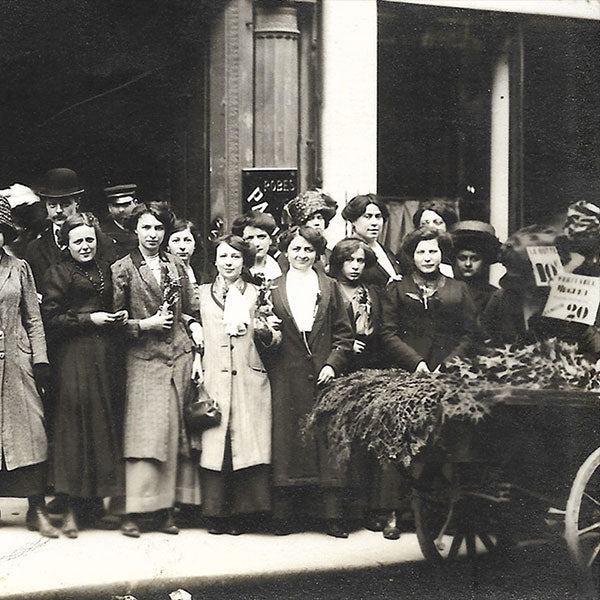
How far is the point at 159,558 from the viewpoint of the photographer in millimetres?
4961

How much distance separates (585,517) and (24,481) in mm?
2657

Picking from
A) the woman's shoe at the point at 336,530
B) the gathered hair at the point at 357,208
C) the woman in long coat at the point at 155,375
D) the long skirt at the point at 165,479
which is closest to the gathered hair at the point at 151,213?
the woman in long coat at the point at 155,375

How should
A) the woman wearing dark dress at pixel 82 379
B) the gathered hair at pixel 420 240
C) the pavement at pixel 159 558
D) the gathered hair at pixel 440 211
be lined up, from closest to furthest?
the pavement at pixel 159 558 < the woman wearing dark dress at pixel 82 379 < the gathered hair at pixel 420 240 < the gathered hair at pixel 440 211

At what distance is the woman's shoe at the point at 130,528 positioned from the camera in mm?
4992

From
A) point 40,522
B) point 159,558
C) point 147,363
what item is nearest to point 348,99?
point 147,363

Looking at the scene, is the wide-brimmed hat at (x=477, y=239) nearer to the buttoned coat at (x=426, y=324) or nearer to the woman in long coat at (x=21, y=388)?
the buttoned coat at (x=426, y=324)

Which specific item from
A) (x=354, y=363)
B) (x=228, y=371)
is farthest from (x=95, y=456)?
(x=354, y=363)

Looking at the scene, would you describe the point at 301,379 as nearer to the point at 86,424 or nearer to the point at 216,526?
the point at 216,526

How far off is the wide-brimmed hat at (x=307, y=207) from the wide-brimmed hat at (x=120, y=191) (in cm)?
78

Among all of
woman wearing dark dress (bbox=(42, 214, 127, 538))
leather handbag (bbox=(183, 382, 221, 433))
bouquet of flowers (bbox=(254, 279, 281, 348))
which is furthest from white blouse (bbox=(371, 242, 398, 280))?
woman wearing dark dress (bbox=(42, 214, 127, 538))

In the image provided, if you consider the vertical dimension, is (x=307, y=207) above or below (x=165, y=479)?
above

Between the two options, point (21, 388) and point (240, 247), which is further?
point (240, 247)

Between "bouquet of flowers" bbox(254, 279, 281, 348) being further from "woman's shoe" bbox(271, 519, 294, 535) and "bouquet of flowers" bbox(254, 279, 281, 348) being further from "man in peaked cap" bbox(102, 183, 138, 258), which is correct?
"woman's shoe" bbox(271, 519, 294, 535)

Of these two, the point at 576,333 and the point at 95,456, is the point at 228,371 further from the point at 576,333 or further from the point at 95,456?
the point at 576,333
